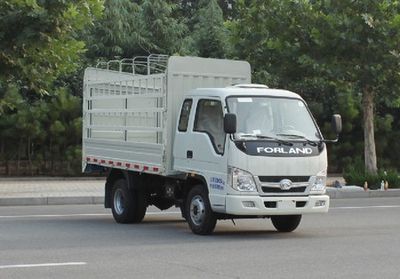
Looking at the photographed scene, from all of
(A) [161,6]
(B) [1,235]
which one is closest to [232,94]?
(B) [1,235]

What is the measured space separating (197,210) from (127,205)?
87.9 inches

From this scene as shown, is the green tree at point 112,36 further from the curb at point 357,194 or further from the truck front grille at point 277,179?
the truck front grille at point 277,179

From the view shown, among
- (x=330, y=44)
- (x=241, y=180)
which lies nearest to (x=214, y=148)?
(x=241, y=180)

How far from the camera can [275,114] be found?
12.8 m

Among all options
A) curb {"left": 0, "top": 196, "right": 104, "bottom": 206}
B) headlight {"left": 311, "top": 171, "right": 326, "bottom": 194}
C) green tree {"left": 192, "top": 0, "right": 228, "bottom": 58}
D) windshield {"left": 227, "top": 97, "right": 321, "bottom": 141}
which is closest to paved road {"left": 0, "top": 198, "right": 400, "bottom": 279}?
headlight {"left": 311, "top": 171, "right": 326, "bottom": 194}

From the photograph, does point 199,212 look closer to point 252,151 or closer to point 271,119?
point 252,151

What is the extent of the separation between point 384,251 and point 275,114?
2861mm

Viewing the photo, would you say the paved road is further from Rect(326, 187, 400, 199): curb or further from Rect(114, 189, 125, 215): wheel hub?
Rect(326, 187, 400, 199): curb

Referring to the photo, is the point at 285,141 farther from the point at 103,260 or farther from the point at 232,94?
the point at 103,260

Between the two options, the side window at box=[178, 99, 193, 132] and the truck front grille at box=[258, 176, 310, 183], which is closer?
the truck front grille at box=[258, 176, 310, 183]

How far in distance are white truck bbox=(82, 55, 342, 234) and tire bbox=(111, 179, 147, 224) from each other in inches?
0.7

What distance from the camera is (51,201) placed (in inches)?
757

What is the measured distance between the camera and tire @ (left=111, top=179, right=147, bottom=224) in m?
14.6

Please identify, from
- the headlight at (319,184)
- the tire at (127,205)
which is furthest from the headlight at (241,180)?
the tire at (127,205)
